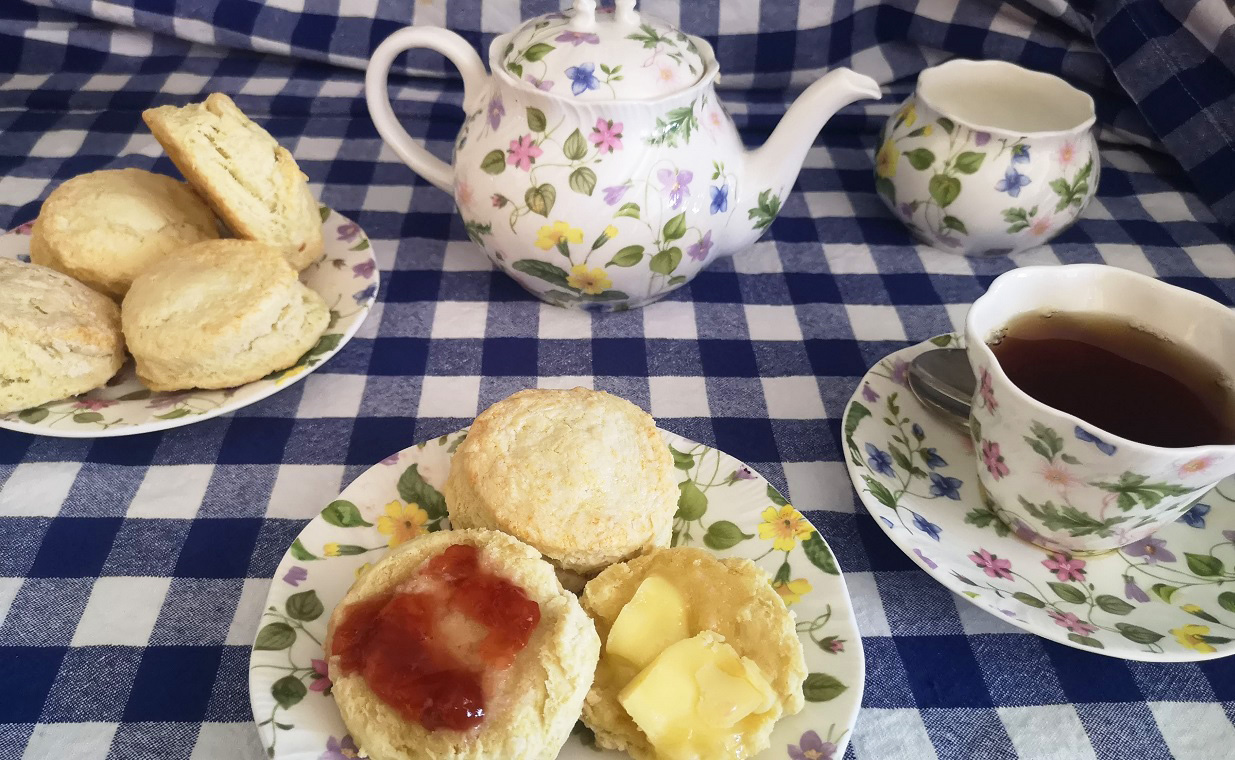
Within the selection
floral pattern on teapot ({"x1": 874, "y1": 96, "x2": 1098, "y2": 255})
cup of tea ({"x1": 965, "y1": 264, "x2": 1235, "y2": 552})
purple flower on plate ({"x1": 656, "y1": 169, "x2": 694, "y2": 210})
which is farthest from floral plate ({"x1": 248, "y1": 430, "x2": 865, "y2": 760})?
floral pattern on teapot ({"x1": 874, "y1": 96, "x2": 1098, "y2": 255})

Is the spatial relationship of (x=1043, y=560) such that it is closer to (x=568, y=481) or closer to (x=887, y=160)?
(x=568, y=481)

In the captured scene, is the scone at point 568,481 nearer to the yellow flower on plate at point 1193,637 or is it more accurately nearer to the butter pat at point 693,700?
the butter pat at point 693,700

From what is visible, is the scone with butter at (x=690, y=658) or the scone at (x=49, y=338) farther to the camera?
the scone at (x=49, y=338)

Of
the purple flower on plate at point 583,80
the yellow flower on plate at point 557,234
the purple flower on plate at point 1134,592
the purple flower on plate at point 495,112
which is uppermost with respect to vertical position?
the purple flower on plate at point 583,80

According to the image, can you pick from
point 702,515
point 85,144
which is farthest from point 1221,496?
point 85,144

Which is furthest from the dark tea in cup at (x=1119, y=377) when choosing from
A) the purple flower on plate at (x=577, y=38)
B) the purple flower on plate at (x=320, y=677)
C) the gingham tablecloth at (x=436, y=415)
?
the purple flower on plate at (x=320, y=677)

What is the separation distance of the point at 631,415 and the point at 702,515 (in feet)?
0.41

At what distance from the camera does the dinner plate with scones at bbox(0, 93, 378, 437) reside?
90cm

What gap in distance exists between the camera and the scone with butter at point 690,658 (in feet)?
1.99

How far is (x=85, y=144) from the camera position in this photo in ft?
4.96

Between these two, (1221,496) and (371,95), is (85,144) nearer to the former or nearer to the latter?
(371,95)

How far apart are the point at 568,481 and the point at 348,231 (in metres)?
0.67

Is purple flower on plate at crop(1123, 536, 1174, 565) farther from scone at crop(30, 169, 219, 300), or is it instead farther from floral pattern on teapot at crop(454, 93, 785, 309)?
scone at crop(30, 169, 219, 300)

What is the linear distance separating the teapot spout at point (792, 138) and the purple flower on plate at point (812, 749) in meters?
0.69
